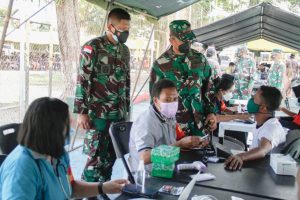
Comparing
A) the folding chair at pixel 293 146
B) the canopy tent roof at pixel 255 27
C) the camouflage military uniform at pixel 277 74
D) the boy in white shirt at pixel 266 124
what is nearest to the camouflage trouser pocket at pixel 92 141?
the boy in white shirt at pixel 266 124

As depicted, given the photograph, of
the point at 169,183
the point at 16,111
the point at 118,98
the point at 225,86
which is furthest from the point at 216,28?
the point at 169,183

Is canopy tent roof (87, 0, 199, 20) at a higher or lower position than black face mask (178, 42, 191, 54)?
higher

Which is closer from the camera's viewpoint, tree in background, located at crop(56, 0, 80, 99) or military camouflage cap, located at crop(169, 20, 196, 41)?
military camouflage cap, located at crop(169, 20, 196, 41)

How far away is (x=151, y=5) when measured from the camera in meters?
4.35

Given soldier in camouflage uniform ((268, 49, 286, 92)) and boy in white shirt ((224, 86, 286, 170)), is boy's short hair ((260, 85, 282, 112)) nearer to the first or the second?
boy in white shirt ((224, 86, 286, 170))

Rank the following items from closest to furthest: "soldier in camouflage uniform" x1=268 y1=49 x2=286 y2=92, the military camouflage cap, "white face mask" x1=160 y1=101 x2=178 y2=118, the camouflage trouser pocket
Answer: "white face mask" x1=160 y1=101 x2=178 y2=118, the military camouflage cap, the camouflage trouser pocket, "soldier in camouflage uniform" x1=268 y1=49 x2=286 y2=92

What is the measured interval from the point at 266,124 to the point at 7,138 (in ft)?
5.84

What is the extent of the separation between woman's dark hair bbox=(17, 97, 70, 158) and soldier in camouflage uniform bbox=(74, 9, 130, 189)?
1605mm

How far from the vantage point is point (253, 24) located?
8688 mm

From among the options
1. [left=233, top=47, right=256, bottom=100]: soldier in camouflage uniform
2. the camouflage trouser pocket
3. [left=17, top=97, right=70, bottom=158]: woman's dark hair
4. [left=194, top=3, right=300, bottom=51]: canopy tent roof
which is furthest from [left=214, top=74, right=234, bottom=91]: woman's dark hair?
[left=233, top=47, right=256, bottom=100]: soldier in camouflage uniform

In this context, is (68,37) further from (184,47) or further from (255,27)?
(255,27)

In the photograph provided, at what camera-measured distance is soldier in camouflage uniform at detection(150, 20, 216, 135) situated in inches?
112

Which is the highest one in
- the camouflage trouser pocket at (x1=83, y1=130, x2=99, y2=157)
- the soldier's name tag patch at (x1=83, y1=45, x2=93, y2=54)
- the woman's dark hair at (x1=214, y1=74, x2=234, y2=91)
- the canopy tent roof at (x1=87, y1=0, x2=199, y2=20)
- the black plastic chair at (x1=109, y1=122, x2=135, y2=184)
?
the canopy tent roof at (x1=87, y1=0, x2=199, y2=20)

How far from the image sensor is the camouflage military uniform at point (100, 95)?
2.93m
